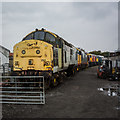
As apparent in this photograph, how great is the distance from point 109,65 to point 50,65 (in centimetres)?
886

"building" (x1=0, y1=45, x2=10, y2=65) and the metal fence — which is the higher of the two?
"building" (x1=0, y1=45, x2=10, y2=65)

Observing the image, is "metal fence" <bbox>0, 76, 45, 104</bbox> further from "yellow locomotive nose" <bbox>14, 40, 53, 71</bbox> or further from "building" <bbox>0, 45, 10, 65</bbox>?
"building" <bbox>0, 45, 10, 65</bbox>

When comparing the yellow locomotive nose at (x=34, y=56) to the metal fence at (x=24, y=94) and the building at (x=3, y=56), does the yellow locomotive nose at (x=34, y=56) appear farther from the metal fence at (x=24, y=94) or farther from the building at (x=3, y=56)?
the building at (x=3, y=56)

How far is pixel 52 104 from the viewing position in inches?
231

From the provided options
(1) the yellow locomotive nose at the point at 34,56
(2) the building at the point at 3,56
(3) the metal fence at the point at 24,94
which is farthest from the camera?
(2) the building at the point at 3,56

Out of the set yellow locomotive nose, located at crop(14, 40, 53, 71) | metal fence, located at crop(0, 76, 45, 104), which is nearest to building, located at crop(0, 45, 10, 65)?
yellow locomotive nose, located at crop(14, 40, 53, 71)

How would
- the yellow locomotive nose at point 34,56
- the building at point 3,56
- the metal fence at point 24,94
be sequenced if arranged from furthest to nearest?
the building at point 3,56 → the yellow locomotive nose at point 34,56 → the metal fence at point 24,94

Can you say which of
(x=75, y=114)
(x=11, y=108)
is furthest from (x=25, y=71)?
(x=75, y=114)

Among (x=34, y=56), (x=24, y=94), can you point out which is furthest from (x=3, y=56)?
(x=24, y=94)

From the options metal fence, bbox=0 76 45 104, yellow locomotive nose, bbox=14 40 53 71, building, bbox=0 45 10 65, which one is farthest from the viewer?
building, bbox=0 45 10 65

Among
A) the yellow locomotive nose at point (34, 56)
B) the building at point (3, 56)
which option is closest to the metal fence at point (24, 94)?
the yellow locomotive nose at point (34, 56)

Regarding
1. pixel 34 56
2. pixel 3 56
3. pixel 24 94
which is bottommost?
pixel 24 94

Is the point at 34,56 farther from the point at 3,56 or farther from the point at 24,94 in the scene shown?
the point at 3,56

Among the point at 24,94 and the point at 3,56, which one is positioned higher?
the point at 3,56
